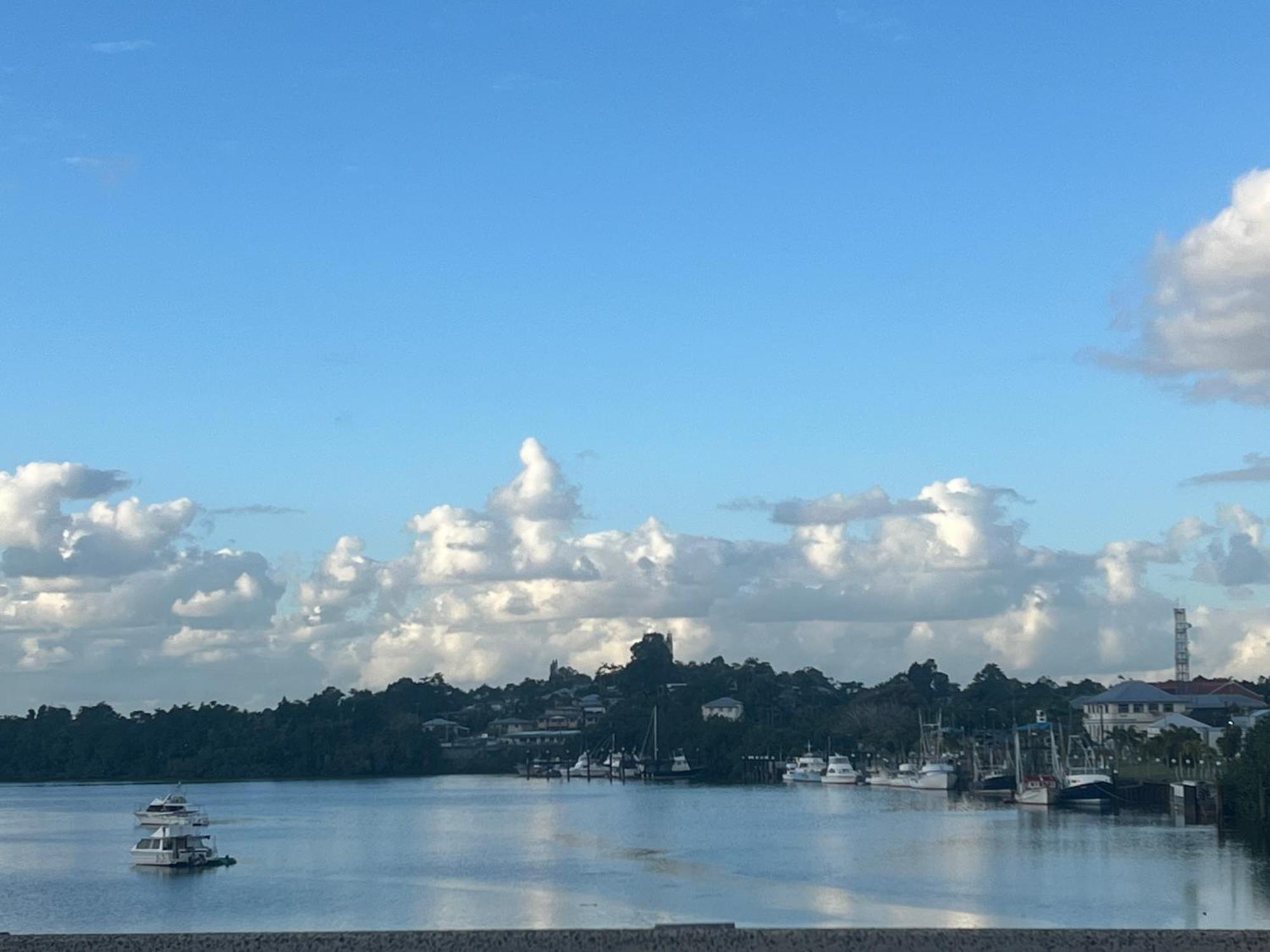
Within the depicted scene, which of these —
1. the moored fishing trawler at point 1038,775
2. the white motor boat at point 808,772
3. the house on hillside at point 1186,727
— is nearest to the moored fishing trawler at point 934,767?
the moored fishing trawler at point 1038,775

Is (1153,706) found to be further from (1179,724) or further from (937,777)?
(937,777)

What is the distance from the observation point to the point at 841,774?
17700 cm

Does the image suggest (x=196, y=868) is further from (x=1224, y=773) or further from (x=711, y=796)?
(x=711, y=796)

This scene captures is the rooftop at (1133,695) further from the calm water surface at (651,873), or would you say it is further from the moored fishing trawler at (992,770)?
the calm water surface at (651,873)

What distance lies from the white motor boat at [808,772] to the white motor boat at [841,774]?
6.58 ft

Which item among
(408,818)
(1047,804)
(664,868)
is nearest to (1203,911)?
(664,868)

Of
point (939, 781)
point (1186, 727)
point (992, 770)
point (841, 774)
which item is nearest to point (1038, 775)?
point (1186, 727)

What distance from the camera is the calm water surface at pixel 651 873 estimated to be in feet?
168

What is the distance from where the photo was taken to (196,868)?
74188 mm

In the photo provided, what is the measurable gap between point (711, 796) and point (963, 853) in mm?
79279

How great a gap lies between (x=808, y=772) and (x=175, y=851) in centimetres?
12028

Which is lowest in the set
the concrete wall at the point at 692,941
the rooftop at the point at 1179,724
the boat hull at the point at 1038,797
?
the boat hull at the point at 1038,797

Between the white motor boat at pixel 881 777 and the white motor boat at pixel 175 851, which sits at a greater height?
the white motor boat at pixel 175 851

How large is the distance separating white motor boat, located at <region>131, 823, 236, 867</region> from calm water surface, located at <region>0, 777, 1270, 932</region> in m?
0.91
